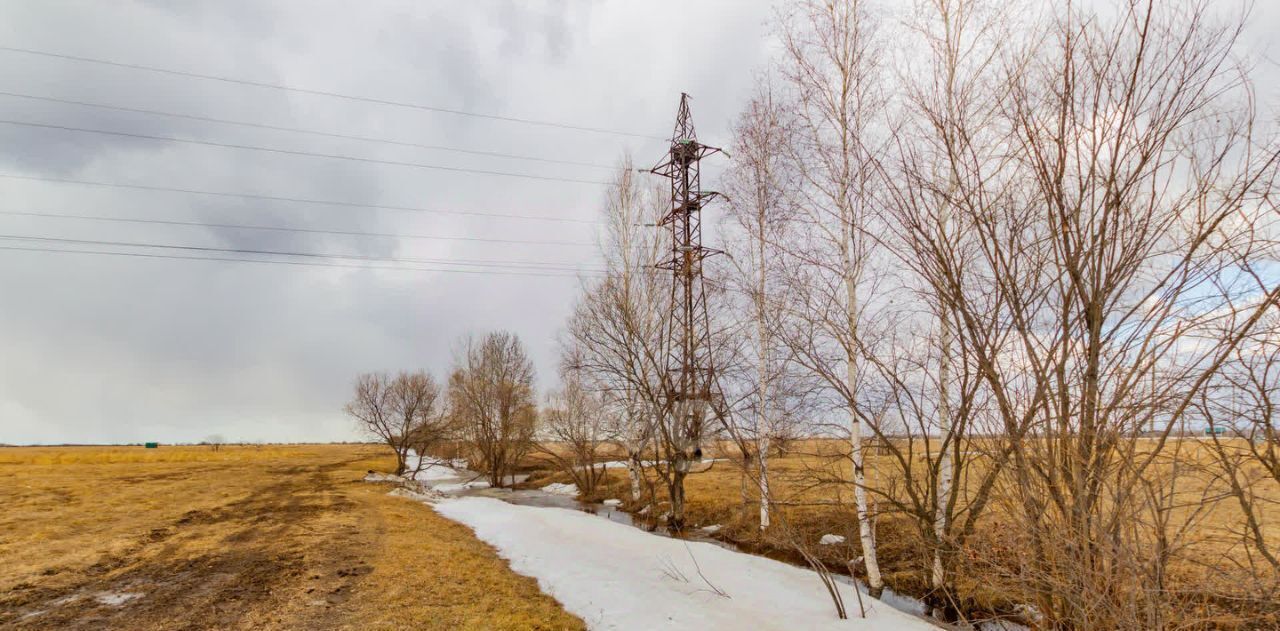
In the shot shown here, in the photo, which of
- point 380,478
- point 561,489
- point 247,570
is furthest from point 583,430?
point 247,570

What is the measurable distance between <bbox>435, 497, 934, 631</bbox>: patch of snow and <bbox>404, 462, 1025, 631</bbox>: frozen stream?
59cm

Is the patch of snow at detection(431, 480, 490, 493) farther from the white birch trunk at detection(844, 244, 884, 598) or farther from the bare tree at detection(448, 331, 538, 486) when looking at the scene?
the white birch trunk at detection(844, 244, 884, 598)

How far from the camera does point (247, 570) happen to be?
33.3 feet

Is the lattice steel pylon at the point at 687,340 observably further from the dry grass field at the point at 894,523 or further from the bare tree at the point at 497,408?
the bare tree at the point at 497,408

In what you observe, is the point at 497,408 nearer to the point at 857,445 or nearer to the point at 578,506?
the point at 578,506

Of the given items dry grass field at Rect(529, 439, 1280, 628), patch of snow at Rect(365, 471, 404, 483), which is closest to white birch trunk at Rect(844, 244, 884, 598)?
dry grass field at Rect(529, 439, 1280, 628)

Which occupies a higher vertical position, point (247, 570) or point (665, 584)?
point (247, 570)

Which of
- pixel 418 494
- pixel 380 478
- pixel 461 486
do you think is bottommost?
pixel 461 486

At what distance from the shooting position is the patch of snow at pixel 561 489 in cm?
2942

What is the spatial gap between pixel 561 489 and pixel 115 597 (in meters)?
23.3

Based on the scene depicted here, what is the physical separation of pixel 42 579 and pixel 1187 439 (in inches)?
616

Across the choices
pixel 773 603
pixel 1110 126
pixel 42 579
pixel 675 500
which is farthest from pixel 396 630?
pixel 675 500

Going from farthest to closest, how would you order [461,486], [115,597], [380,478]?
[461,486] → [380,478] → [115,597]

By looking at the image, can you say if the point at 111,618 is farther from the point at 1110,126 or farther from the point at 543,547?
the point at 1110,126
